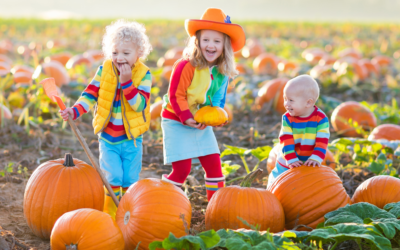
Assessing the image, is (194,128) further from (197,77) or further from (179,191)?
(179,191)

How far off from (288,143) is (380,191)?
2.46ft

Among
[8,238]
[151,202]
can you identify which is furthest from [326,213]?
[8,238]

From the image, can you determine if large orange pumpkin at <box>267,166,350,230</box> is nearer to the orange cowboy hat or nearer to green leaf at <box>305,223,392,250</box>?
green leaf at <box>305,223,392,250</box>

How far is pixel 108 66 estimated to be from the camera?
10.7 feet

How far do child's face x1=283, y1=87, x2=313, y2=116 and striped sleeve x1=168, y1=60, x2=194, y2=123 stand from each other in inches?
29.7

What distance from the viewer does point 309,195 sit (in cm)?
302

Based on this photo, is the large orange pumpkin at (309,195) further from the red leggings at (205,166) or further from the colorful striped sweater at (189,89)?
the colorful striped sweater at (189,89)

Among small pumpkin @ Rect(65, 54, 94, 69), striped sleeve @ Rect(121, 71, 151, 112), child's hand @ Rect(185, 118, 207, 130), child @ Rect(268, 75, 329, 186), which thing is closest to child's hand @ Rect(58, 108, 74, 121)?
striped sleeve @ Rect(121, 71, 151, 112)

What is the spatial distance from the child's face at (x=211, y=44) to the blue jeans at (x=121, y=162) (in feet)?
2.84

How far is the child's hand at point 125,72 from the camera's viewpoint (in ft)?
9.93

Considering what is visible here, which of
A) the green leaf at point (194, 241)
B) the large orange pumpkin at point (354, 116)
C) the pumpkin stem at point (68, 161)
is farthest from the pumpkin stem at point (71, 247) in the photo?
the large orange pumpkin at point (354, 116)

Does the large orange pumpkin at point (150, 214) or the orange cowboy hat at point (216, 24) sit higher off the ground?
the orange cowboy hat at point (216, 24)

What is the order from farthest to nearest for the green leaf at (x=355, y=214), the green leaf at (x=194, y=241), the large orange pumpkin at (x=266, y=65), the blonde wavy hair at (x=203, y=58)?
the large orange pumpkin at (x=266, y=65) → the blonde wavy hair at (x=203, y=58) → the green leaf at (x=355, y=214) → the green leaf at (x=194, y=241)

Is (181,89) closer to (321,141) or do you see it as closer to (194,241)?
(321,141)
